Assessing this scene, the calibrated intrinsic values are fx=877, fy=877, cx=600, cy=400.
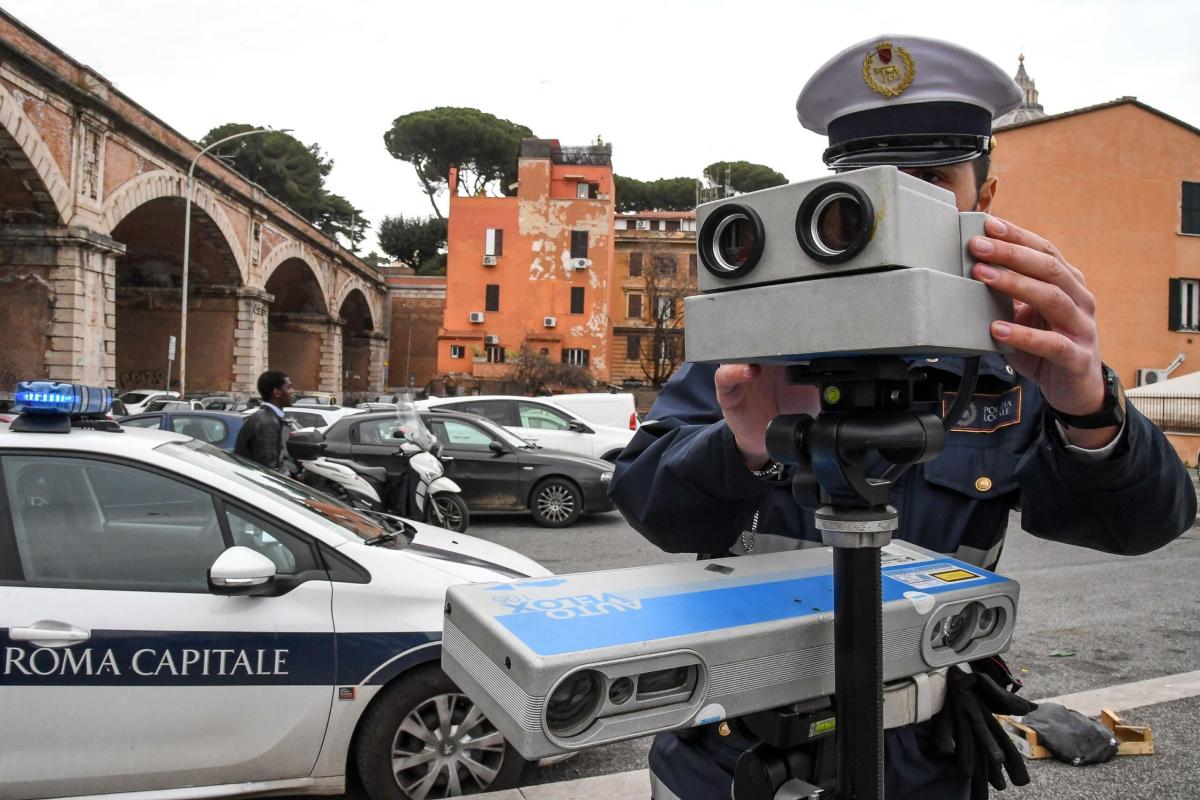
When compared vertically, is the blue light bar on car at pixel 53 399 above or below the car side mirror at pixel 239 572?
above

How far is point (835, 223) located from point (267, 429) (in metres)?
8.20

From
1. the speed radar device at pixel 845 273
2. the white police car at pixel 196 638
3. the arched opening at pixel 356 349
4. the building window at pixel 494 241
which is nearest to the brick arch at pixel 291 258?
the building window at pixel 494 241

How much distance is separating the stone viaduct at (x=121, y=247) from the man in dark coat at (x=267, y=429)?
15.7 meters

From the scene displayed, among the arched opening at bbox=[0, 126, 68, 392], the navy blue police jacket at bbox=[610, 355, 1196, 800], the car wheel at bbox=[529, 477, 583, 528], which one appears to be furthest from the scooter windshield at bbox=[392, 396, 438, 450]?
the arched opening at bbox=[0, 126, 68, 392]

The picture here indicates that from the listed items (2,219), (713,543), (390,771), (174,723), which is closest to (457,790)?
(390,771)

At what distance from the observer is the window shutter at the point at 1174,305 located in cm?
2544

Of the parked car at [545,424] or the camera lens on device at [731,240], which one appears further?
the parked car at [545,424]

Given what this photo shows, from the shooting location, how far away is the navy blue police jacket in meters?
1.20

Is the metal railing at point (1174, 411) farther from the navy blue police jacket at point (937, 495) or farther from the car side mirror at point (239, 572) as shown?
the navy blue police jacket at point (937, 495)

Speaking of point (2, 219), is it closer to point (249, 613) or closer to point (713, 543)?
point (249, 613)

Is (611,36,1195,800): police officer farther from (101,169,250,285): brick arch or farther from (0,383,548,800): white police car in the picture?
(101,169,250,285): brick arch

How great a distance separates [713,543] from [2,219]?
25.5m

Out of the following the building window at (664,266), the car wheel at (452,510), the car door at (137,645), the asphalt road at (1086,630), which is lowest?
the asphalt road at (1086,630)

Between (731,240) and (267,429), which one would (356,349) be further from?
(731,240)
